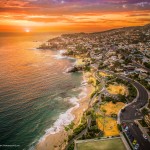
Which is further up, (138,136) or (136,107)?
(136,107)

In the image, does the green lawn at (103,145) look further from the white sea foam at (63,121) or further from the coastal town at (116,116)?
the white sea foam at (63,121)

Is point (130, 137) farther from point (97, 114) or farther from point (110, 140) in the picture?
point (97, 114)

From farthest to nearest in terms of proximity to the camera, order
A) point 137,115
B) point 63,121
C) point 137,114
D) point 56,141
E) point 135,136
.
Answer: point 63,121 → point 137,114 → point 137,115 → point 56,141 → point 135,136

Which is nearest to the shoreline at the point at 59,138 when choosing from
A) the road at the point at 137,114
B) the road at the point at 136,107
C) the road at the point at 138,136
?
the road at the point at 136,107

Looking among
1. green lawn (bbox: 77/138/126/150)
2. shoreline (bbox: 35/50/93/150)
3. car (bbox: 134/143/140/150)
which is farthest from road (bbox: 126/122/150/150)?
shoreline (bbox: 35/50/93/150)

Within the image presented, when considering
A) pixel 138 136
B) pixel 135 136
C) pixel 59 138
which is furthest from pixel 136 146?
pixel 59 138

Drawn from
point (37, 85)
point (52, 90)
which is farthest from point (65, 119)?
point (37, 85)

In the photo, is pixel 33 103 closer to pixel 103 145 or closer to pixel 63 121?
pixel 63 121

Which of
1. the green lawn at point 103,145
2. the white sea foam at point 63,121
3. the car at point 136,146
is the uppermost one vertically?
the green lawn at point 103,145

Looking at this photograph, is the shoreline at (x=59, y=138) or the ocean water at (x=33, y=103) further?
the ocean water at (x=33, y=103)
